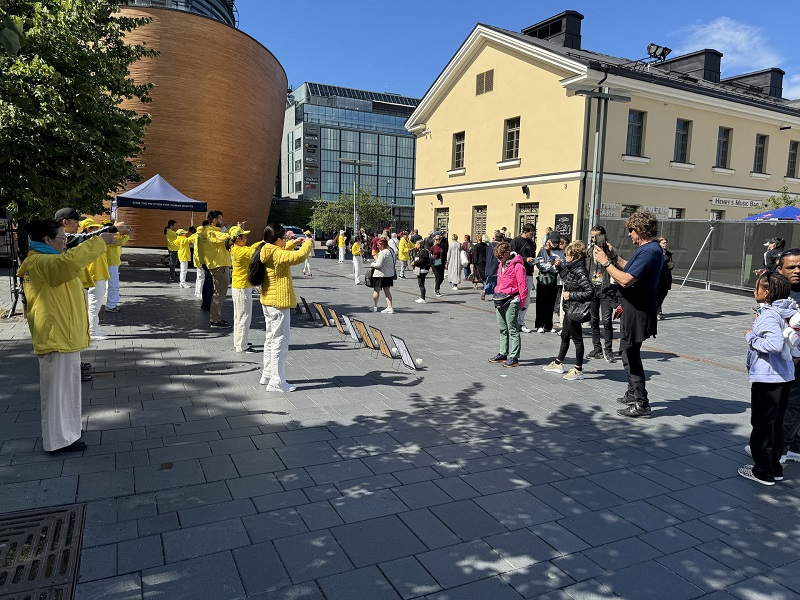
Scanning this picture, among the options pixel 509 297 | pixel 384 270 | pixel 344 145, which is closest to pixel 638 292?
pixel 509 297

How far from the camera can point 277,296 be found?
5.93 m

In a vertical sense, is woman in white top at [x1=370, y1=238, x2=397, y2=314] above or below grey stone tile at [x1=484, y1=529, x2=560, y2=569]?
above

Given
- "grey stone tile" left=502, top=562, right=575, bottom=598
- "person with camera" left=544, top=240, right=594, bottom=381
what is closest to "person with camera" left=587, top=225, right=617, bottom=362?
"person with camera" left=544, top=240, right=594, bottom=381

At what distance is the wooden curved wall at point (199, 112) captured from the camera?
90.1ft

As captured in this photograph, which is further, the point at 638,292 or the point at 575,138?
the point at 575,138

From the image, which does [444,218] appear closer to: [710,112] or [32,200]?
[710,112]

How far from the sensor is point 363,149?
105 m

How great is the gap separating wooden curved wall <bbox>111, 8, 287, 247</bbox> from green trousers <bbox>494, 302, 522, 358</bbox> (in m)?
23.0

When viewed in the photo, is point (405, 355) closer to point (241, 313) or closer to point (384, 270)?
point (241, 313)

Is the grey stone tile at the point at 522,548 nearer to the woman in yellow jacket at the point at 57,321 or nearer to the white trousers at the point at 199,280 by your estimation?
the woman in yellow jacket at the point at 57,321

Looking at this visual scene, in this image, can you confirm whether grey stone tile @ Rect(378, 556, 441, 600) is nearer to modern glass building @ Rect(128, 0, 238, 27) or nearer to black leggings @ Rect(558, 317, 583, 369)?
black leggings @ Rect(558, 317, 583, 369)

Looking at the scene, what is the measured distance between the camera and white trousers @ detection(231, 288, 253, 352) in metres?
7.86

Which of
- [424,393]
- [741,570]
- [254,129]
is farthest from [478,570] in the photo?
[254,129]

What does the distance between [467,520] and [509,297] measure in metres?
4.30
